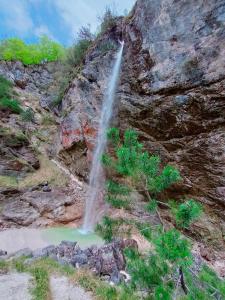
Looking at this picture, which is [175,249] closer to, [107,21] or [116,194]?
[116,194]

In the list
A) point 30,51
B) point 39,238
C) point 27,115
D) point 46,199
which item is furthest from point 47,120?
point 30,51

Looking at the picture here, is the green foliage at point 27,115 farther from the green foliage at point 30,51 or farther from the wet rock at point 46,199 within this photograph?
the green foliage at point 30,51

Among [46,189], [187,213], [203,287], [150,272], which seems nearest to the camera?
[187,213]

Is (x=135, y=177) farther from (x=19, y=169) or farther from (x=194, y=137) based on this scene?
(x=19, y=169)

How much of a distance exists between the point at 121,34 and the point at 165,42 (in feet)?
12.9

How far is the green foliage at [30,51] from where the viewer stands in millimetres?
22953

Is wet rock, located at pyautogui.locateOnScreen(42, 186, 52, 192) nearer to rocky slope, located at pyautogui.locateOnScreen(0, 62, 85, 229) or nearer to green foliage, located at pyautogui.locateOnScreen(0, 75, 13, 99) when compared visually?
rocky slope, located at pyautogui.locateOnScreen(0, 62, 85, 229)

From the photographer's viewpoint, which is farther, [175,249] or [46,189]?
[46,189]

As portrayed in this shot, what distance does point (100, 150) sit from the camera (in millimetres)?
12398

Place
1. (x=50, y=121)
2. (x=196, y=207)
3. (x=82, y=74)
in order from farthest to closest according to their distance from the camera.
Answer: (x=50, y=121) → (x=82, y=74) → (x=196, y=207)

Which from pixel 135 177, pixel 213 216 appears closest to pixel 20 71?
pixel 213 216

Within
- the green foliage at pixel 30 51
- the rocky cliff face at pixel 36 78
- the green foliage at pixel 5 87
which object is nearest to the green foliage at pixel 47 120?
the rocky cliff face at pixel 36 78

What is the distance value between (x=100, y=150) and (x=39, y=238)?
4.48 meters

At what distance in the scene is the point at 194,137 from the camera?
9.16 meters
